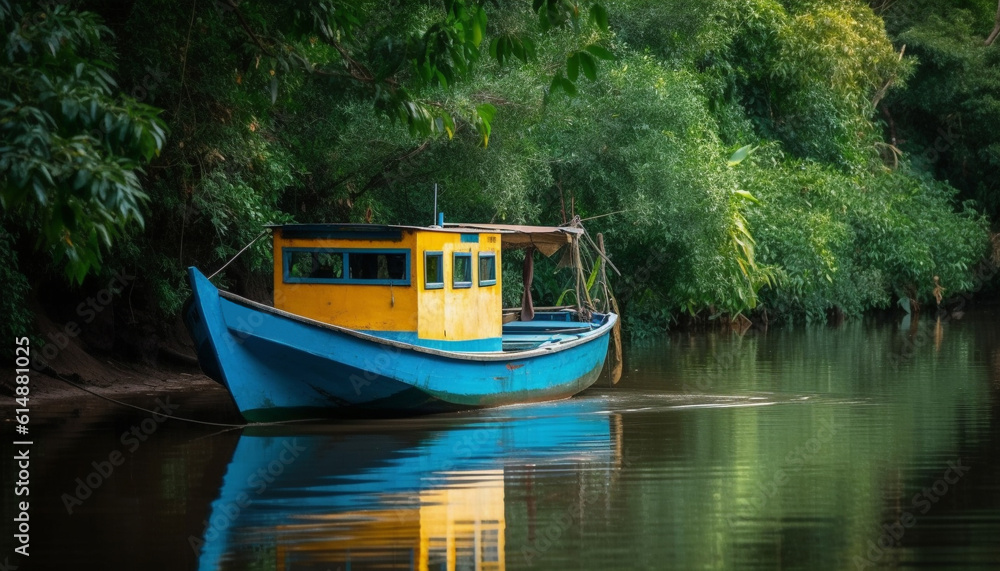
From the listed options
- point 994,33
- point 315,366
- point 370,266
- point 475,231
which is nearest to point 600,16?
point 315,366

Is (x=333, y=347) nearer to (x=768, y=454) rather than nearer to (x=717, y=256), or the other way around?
(x=768, y=454)

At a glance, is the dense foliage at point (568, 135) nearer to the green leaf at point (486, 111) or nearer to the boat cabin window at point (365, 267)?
the green leaf at point (486, 111)

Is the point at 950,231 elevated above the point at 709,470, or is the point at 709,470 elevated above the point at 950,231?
the point at 950,231

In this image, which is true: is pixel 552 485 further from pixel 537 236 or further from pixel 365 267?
pixel 537 236

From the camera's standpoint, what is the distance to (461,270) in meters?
A: 14.0

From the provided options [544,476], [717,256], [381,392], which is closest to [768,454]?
[544,476]

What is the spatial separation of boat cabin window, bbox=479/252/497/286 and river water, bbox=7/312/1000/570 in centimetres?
145

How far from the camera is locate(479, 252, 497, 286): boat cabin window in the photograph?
1416 cm

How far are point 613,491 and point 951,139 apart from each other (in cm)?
2974

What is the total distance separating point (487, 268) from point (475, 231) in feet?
2.04

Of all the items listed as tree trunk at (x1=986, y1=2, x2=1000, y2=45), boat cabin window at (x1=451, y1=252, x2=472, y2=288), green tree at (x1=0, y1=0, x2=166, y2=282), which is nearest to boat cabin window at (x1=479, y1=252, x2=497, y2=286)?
boat cabin window at (x1=451, y1=252, x2=472, y2=288)

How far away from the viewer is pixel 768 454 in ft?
34.4

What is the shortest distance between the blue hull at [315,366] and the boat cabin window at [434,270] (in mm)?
752

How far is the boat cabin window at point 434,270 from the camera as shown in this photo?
42.3 feet
